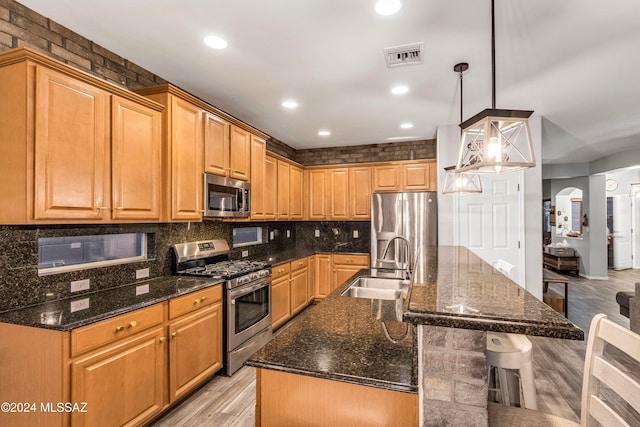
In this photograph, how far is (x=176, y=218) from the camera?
8.33ft

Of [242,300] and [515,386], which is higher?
[242,300]

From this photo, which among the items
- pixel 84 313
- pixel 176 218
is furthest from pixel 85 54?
pixel 84 313

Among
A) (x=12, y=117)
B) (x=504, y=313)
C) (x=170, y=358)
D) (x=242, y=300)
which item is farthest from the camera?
(x=242, y=300)

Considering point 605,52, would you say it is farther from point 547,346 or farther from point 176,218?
point 176,218

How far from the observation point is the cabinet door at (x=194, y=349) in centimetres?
223

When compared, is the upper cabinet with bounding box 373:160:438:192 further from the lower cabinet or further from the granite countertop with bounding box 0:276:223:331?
the lower cabinet

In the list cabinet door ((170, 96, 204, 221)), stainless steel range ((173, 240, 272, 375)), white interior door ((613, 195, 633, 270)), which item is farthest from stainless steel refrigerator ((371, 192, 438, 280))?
white interior door ((613, 195, 633, 270))

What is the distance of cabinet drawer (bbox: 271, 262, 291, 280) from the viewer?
377cm

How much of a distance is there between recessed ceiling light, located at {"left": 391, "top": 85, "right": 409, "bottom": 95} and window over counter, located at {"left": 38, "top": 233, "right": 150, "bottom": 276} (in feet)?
8.80

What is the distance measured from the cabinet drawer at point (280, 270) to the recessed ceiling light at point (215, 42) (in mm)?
2397

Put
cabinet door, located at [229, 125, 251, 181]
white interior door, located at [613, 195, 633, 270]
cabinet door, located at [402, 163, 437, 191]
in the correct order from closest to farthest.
Result: cabinet door, located at [229, 125, 251, 181]
cabinet door, located at [402, 163, 437, 191]
white interior door, located at [613, 195, 633, 270]

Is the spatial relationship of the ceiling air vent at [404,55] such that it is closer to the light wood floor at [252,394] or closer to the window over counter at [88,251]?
the window over counter at [88,251]

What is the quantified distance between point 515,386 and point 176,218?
2587mm

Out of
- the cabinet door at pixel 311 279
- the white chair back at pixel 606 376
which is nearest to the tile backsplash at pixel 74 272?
the cabinet door at pixel 311 279
